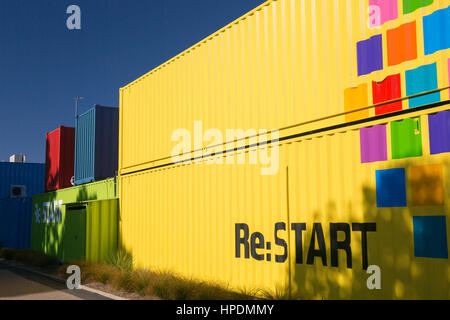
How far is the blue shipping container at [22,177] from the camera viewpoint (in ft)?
107

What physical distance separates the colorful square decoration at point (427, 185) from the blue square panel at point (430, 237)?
24 centimetres

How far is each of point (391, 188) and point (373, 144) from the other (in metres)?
0.77

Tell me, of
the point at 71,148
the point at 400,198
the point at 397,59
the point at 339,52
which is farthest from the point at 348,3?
the point at 71,148

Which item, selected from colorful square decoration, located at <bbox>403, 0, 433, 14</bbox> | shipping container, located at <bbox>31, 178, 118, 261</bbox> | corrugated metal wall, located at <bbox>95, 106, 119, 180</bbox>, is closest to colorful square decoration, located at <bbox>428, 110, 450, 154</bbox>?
colorful square decoration, located at <bbox>403, 0, 433, 14</bbox>

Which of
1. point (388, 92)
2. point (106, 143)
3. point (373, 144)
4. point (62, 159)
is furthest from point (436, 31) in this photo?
point (62, 159)

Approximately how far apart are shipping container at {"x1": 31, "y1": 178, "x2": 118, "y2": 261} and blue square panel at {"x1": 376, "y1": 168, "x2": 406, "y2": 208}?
9.69 m

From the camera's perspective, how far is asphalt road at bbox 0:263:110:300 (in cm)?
954

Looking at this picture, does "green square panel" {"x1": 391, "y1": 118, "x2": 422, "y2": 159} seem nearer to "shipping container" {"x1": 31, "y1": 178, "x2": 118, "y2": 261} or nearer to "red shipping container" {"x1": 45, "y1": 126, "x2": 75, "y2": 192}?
"shipping container" {"x1": 31, "y1": 178, "x2": 118, "y2": 261}

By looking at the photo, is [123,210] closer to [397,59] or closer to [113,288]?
[113,288]

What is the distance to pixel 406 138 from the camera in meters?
6.44

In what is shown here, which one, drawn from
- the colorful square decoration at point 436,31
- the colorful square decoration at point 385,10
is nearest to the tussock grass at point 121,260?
the colorful square decoration at point 385,10

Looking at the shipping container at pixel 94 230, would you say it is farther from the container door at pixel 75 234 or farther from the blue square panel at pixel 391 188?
the blue square panel at pixel 391 188

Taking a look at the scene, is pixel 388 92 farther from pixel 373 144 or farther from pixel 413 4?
pixel 413 4

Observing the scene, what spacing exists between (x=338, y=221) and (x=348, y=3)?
3762 millimetres
